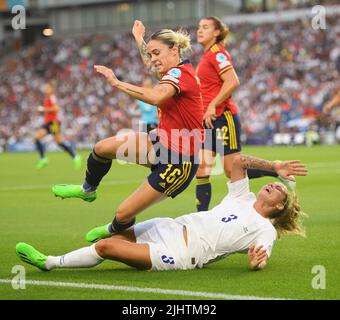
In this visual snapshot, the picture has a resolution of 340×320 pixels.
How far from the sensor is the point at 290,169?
23.9 ft

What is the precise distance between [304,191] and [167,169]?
8.27m

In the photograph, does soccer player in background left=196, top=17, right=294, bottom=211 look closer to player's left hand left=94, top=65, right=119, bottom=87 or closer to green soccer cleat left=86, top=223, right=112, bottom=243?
green soccer cleat left=86, top=223, right=112, bottom=243

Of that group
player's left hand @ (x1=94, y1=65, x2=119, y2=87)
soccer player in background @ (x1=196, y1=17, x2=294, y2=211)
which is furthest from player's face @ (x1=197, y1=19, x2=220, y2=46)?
player's left hand @ (x1=94, y1=65, x2=119, y2=87)

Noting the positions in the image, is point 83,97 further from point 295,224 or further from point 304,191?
point 295,224

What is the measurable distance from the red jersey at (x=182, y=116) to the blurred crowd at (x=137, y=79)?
2628 cm

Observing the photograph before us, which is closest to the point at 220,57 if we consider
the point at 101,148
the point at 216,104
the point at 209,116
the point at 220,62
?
the point at 220,62

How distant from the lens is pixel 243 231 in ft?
24.1

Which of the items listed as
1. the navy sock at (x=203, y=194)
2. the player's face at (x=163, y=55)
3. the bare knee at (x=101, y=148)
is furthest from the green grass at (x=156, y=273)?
the player's face at (x=163, y=55)

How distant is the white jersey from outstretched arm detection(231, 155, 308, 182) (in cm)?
42

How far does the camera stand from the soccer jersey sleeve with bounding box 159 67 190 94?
7754 mm

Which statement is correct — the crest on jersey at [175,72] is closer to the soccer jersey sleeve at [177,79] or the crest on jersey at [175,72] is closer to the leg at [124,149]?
the soccer jersey sleeve at [177,79]

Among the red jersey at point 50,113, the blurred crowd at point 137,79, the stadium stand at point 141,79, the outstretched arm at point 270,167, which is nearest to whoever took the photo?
the outstretched arm at point 270,167

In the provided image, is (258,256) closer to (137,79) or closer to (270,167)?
(270,167)

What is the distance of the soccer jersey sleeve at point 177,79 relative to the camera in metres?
7.75
